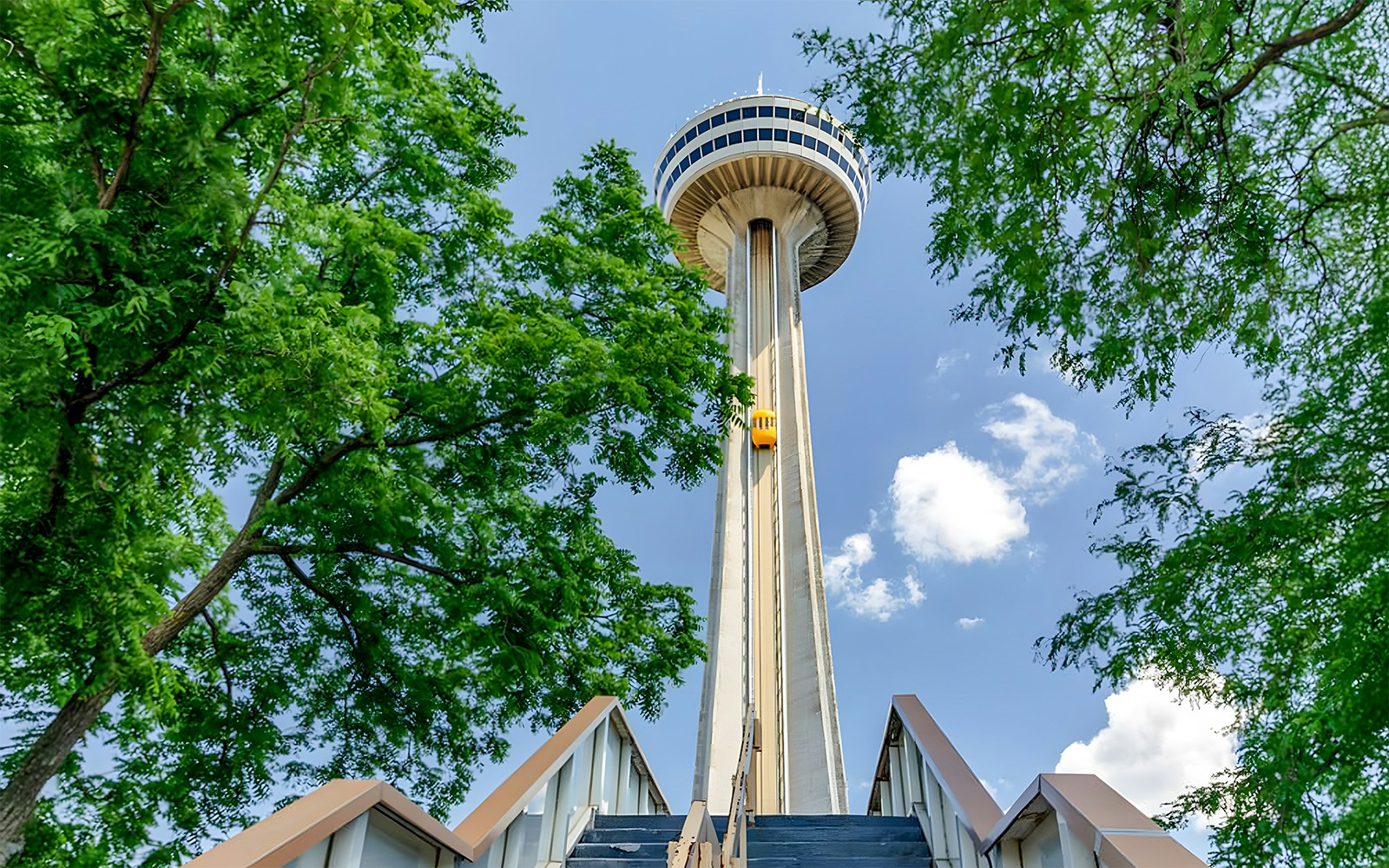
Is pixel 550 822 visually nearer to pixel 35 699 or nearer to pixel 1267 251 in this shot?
pixel 1267 251

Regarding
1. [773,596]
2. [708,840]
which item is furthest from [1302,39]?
[773,596]

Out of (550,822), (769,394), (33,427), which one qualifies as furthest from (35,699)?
(769,394)

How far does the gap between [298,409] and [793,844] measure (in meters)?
3.76

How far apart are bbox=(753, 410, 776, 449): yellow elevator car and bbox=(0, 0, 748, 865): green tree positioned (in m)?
17.3

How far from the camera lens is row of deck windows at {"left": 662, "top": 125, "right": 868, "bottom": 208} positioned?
33156 mm

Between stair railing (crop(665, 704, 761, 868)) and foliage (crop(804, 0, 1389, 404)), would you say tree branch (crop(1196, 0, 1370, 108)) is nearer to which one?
foliage (crop(804, 0, 1389, 404))

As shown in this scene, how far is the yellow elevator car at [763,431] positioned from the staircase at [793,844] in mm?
21993

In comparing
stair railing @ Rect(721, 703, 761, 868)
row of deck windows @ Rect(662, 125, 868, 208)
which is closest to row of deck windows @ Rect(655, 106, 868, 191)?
row of deck windows @ Rect(662, 125, 868, 208)

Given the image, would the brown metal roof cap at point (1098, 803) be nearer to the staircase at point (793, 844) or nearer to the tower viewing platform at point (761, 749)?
the tower viewing platform at point (761, 749)

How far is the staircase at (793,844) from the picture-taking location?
4.57 m

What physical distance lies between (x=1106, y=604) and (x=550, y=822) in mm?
3294

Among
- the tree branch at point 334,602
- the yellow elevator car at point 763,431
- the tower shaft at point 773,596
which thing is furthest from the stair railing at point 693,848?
the yellow elevator car at point 763,431

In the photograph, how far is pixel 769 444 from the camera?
2769 cm

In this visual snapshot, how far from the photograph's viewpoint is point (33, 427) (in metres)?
4.75
